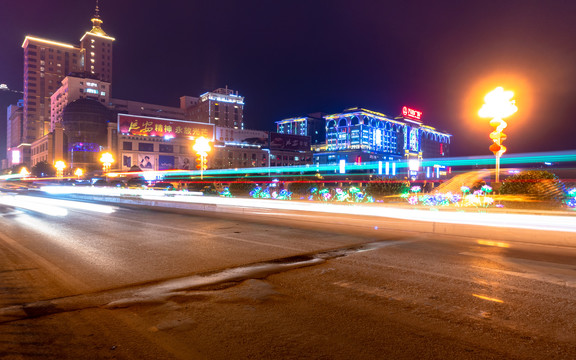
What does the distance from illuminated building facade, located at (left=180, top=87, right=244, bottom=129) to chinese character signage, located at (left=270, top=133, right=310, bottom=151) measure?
42164 mm

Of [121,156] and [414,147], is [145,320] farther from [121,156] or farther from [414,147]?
[414,147]

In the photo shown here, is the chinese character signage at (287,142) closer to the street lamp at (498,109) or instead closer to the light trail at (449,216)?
the street lamp at (498,109)

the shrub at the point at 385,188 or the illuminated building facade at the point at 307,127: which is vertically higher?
the illuminated building facade at the point at 307,127

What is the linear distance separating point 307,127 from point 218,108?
50078 mm

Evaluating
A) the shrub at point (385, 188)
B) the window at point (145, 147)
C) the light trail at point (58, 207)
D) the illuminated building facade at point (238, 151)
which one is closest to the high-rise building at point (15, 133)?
the window at point (145, 147)

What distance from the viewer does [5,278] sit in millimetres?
5562

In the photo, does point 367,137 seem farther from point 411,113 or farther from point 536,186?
point 536,186

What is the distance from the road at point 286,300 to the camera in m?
3.21

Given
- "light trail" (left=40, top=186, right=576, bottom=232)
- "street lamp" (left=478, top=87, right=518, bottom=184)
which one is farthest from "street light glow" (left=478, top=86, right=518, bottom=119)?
"light trail" (left=40, top=186, right=576, bottom=232)

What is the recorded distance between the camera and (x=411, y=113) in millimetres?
146250

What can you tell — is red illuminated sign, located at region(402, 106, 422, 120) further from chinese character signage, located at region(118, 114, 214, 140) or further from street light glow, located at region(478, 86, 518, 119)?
street light glow, located at region(478, 86, 518, 119)

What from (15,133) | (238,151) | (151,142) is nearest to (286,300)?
(151,142)

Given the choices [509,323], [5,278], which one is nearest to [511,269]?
[509,323]

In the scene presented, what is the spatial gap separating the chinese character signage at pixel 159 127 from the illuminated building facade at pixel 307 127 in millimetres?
80043
